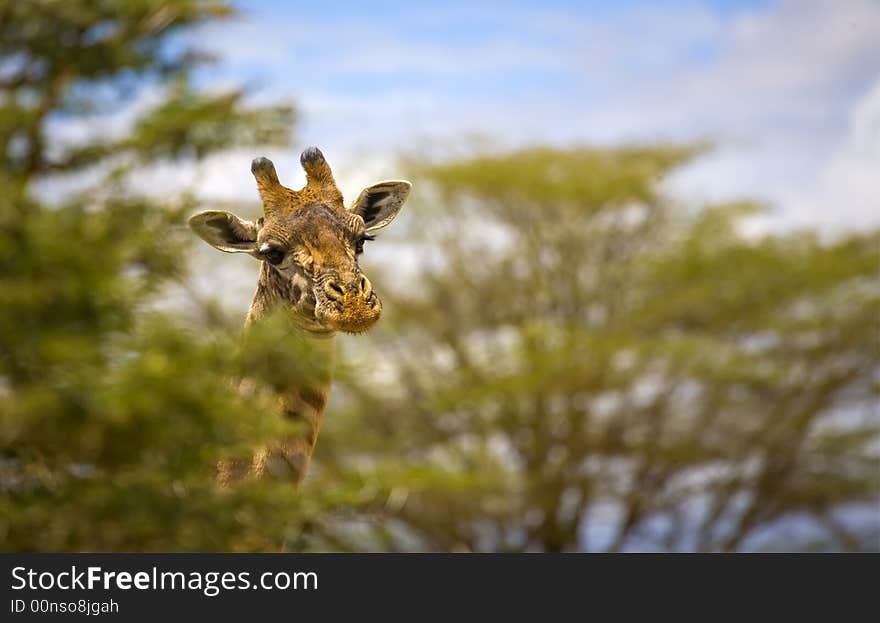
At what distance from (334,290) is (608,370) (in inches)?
575

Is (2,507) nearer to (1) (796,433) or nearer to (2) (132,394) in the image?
(2) (132,394)

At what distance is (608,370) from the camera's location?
1590cm

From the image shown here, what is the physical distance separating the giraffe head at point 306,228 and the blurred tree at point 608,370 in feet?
43.9

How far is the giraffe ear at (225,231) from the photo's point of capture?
167 cm

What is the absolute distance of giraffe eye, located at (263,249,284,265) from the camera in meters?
1.80

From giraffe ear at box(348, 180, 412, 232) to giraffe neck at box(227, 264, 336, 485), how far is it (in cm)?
18

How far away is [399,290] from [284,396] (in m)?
15.4

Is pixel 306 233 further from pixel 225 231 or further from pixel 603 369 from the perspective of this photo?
pixel 603 369

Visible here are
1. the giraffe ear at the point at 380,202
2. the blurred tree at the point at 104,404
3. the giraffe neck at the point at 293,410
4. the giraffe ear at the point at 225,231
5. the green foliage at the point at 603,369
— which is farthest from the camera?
the green foliage at the point at 603,369

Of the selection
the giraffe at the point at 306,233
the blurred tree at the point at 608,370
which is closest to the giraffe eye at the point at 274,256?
the giraffe at the point at 306,233

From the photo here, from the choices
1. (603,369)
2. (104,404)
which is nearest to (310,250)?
(104,404)

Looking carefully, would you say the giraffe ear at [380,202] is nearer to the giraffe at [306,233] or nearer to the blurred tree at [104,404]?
the giraffe at [306,233]

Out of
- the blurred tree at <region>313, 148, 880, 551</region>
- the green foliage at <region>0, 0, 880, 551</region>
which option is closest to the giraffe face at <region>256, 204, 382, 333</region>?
the green foliage at <region>0, 0, 880, 551</region>

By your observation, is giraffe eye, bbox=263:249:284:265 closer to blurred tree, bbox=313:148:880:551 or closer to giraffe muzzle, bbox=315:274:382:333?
giraffe muzzle, bbox=315:274:382:333
